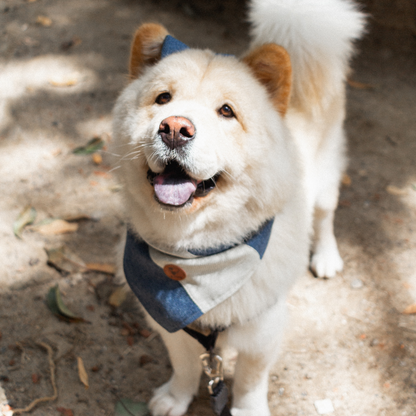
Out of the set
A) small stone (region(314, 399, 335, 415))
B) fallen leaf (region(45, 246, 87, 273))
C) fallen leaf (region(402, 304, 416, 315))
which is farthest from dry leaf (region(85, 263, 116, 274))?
fallen leaf (region(402, 304, 416, 315))

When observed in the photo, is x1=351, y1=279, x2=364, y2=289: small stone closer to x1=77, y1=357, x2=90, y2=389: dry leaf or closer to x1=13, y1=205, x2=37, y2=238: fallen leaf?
x1=77, y1=357, x2=90, y2=389: dry leaf

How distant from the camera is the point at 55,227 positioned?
2.91 meters

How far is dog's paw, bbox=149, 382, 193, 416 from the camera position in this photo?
216cm

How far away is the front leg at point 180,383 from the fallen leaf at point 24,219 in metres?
1.41

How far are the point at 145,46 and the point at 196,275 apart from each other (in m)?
1.07

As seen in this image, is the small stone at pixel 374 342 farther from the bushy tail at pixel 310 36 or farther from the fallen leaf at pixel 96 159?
the fallen leaf at pixel 96 159

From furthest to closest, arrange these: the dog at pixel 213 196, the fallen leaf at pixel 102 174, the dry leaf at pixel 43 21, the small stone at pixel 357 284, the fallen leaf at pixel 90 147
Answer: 1. the dry leaf at pixel 43 21
2. the fallen leaf at pixel 90 147
3. the fallen leaf at pixel 102 174
4. the small stone at pixel 357 284
5. the dog at pixel 213 196

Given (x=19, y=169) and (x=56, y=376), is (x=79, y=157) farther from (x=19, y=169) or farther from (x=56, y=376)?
(x=56, y=376)

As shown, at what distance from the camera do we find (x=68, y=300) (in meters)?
2.56

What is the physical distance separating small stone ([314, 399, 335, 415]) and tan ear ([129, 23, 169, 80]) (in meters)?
1.96

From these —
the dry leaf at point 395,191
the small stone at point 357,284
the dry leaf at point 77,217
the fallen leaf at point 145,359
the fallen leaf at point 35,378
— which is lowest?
the fallen leaf at point 145,359

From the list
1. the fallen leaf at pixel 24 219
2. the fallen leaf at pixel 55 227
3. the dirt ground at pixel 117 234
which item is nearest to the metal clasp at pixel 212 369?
the dirt ground at pixel 117 234

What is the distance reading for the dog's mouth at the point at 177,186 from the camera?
4.85ft

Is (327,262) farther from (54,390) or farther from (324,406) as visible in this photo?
(54,390)
